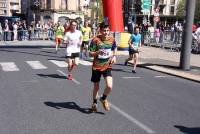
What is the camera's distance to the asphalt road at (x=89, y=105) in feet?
26.3

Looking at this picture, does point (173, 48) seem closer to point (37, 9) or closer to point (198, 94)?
point (198, 94)

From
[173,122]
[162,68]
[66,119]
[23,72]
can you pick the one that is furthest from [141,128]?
[162,68]

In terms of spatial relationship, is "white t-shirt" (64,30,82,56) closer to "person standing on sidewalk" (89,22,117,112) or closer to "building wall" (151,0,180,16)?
"person standing on sidewalk" (89,22,117,112)

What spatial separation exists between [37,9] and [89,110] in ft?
279

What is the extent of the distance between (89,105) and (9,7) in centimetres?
13979

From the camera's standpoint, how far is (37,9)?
3637 inches

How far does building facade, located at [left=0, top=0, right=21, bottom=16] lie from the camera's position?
142250 millimetres

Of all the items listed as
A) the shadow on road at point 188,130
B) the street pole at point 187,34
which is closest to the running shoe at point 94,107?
the shadow on road at point 188,130

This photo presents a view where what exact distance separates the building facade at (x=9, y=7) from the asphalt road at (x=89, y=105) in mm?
129227

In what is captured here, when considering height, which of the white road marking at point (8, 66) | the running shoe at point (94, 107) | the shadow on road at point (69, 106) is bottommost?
the white road marking at point (8, 66)

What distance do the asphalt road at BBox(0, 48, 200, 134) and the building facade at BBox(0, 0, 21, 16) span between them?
12923 centimetres

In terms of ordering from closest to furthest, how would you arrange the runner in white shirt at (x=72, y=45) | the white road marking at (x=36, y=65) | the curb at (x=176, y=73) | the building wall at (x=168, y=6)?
the runner in white shirt at (x=72, y=45) → the curb at (x=176, y=73) → the white road marking at (x=36, y=65) → the building wall at (x=168, y=6)

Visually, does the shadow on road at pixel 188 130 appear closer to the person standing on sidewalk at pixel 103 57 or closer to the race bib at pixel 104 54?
the person standing on sidewalk at pixel 103 57

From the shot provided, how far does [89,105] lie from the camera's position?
10.0m
